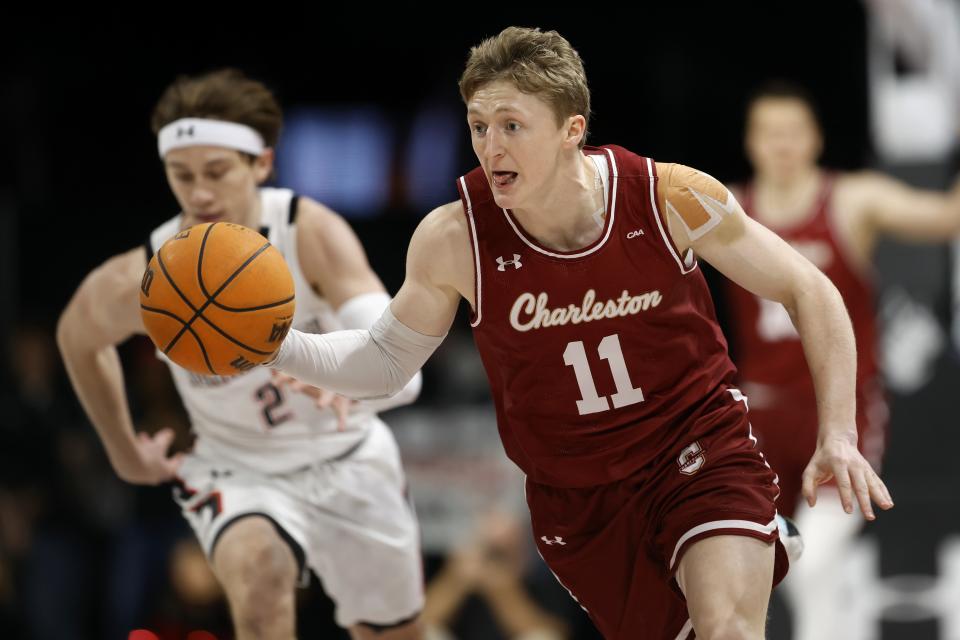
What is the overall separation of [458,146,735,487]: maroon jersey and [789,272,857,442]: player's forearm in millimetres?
332

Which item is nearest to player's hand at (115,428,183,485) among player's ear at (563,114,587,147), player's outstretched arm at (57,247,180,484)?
player's outstretched arm at (57,247,180,484)

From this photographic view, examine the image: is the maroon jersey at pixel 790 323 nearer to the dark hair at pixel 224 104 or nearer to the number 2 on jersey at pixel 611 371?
the dark hair at pixel 224 104

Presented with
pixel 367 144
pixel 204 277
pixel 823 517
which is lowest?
pixel 823 517

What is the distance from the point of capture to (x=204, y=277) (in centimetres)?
409

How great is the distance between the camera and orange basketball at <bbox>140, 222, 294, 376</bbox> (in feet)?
13.4

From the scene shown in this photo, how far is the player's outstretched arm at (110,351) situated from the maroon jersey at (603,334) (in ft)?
4.79

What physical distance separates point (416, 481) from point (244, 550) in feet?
16.2

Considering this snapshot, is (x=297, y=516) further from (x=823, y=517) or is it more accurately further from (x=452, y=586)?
(x=452, y=586)

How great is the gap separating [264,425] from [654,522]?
162 cm

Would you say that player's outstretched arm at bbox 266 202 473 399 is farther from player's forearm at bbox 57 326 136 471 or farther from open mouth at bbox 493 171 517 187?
player's forearm at bbox 57 326 136 471

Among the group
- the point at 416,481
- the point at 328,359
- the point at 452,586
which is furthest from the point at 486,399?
the point at 328,359

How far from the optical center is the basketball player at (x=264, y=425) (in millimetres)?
5094

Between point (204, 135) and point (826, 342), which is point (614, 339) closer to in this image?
point (826, 342)

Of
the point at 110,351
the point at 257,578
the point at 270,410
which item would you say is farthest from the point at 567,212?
the point at 110,351
